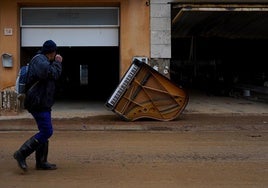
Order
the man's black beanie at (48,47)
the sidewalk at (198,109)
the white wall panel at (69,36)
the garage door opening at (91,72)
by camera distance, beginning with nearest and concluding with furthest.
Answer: the man's black beanie at (48,47), the sidewalk at (198,109), the white wall panel at (69,36), the garage door opening at (91,72)

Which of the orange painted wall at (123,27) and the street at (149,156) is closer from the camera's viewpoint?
the street at (149,156)

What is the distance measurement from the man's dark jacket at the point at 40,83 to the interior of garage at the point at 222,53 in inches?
436

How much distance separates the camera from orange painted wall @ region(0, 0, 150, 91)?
17.0 meters

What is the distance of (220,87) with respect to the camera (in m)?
24.8

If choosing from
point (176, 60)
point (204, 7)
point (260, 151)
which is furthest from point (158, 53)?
point (176, 60)

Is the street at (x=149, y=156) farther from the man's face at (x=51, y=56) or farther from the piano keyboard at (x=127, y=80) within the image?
the man's face at (x=51, y=56)

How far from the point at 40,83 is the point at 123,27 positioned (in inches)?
393

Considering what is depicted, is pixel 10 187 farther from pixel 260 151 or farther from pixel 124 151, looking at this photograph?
pixel 260 151

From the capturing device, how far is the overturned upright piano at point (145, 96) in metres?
14.1

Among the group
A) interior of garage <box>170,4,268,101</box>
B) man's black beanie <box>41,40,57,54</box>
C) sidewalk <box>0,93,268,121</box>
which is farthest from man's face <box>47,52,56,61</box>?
interior of garage <box>170,4,268,101</box>

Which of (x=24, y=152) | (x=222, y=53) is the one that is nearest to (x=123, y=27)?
(x=24, y=152)

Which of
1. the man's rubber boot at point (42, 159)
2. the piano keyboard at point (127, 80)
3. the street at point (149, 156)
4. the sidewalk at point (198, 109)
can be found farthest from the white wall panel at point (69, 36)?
the man's rubber boot at point (42, 159)

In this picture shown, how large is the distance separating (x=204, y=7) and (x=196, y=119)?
12.2 feet

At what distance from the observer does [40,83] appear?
7.36 m
